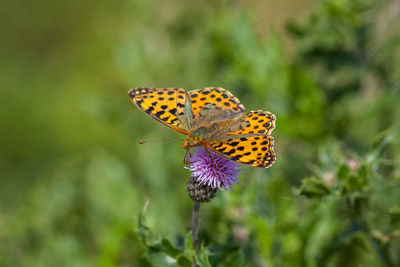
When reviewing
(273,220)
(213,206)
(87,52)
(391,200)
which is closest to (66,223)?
(213,206)

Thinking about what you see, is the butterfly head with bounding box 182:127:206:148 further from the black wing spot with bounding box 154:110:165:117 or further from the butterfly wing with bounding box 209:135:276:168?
the black wing spot with bounding box 154:110:165:117

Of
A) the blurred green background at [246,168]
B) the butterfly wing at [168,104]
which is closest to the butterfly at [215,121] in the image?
the butterfly wing at [168,104]

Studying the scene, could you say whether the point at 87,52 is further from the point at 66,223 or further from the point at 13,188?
the point at 66,223

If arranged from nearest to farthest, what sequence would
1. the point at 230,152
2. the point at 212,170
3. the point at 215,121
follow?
the point at 230,152, the point at 212,170, the point at 215,121

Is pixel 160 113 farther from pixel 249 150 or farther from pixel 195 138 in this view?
pixel 249 150

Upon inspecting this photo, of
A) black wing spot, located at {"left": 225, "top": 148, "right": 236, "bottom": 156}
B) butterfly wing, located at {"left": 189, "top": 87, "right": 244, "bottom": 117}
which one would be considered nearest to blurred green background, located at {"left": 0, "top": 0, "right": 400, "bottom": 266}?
black wing spot, located at {"left": 225, "top": 148, "right": 236, "bottom": 156}

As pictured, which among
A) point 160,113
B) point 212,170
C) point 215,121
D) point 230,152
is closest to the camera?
point 230,152

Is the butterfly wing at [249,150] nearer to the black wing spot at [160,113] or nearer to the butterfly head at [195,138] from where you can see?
the butterfly head at [195,138]

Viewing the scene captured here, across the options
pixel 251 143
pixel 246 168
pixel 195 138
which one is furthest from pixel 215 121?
pixel 246 168
